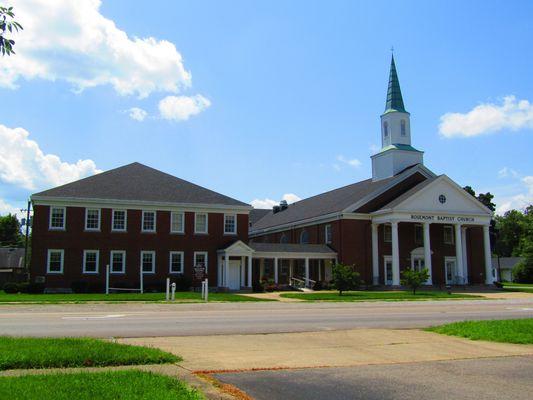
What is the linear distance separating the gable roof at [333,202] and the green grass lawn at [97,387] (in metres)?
39.8

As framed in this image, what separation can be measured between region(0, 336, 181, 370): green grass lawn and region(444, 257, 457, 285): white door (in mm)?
43911

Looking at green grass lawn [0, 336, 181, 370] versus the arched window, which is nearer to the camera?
green grass lawn [0, 336, 181, 370]

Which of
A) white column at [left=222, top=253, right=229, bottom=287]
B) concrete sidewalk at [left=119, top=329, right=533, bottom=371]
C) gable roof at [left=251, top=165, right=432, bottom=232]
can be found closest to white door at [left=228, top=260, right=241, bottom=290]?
white column at [left=222, top=253, right=229, bottom=287]

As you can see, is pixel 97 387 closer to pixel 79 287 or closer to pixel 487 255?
pixel 79 287

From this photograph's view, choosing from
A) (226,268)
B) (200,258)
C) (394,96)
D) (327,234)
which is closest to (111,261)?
(200,258)

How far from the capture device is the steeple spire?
5378 centimetres

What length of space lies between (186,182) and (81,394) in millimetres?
38041

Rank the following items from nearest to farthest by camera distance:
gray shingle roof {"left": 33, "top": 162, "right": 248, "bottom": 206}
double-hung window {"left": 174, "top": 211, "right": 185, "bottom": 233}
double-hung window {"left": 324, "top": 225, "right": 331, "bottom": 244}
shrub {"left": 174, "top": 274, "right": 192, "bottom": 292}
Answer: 1. gray shingle roof {"left": 33, "top": 162, "right": 248, "bottom": 206}
2. shrub {"left": 174, "top": 274, "right": 192, "bottom": 292}
3. double-hung window {"left": 174, "top": 211, "right": 185, "bottom": 233}
4. double-hung window {"left": 324, "top": 225, "right": 331, "bottom": 244}

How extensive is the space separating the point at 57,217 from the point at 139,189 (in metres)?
6.21

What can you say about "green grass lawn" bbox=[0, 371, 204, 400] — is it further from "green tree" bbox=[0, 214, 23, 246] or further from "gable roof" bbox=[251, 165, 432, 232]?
"green tree" bbox=[0, 214, 23, 246]

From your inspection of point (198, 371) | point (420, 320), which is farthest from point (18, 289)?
point (198, 371)

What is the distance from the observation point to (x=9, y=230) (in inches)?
4077

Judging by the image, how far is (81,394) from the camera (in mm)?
6402

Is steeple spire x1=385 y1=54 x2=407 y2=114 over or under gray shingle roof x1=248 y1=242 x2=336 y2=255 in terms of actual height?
over
